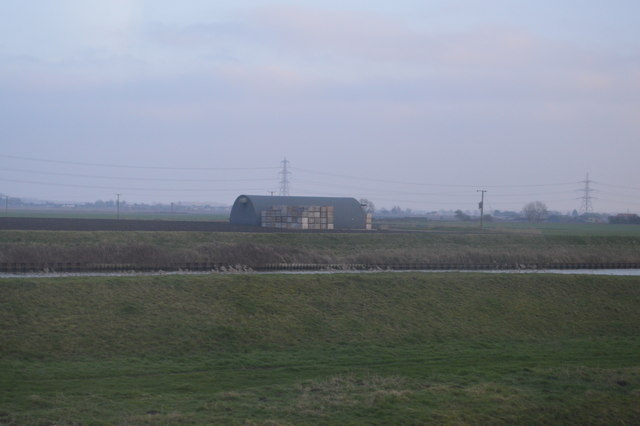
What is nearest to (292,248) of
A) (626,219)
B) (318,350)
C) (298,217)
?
(318,350)

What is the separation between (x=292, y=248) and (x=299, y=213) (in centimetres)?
2565

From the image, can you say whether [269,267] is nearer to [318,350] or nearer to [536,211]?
[318,350]

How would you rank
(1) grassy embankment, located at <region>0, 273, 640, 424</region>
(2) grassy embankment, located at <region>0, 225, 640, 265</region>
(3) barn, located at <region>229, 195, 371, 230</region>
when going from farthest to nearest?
(3) barn, located at <region>229, 195, 371, 230</region>, (2) grassy embankment, located at <region>0, 225, 640, 265</region>, (1) grassy embankment, located at <region>0, 273, 640, 424</region>

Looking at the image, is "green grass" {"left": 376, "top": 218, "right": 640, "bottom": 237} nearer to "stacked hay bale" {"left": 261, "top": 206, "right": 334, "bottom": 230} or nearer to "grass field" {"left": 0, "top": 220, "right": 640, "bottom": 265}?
"stacked hay bale" {"left": 261, "top": 206, "right": 334, "bottom": 230}

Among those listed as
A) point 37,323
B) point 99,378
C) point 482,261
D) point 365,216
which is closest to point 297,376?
point 99,378

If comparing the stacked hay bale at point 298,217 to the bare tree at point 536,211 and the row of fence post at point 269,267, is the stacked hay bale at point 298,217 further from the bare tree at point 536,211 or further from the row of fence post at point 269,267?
the bare tree at point 536,211

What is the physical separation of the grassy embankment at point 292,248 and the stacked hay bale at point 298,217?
47.8 feet

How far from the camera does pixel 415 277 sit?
28766mm

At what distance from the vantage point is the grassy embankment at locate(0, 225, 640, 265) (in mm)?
36219

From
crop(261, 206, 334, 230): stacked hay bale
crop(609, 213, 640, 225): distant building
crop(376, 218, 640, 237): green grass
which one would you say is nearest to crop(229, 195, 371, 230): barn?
crop(261, 206, 334, 230): stacked hay bale

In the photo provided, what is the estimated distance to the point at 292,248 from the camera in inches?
1698

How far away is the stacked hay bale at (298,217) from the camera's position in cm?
6844

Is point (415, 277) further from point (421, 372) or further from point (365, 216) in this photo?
point (365, 216)

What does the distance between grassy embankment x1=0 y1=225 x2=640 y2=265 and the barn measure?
49.0 feet
